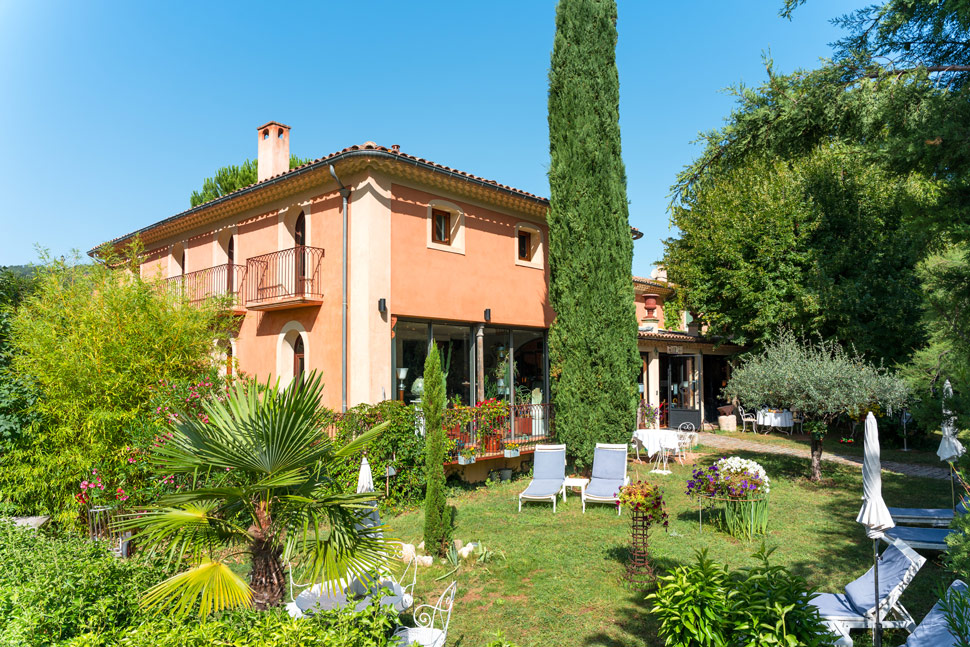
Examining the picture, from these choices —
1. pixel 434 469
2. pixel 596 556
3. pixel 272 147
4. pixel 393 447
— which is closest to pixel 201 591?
pixel 434 469

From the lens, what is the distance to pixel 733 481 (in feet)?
27.2

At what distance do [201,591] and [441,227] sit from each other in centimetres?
997

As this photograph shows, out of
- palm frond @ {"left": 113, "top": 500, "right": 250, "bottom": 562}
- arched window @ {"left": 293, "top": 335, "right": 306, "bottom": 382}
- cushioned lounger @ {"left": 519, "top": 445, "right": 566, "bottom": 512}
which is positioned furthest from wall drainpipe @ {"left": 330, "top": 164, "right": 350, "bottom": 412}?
palm frond @ {"left": 113, "top": 500, "right": 250, "bottom": 562}

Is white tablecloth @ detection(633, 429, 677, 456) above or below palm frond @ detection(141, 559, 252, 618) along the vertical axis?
below

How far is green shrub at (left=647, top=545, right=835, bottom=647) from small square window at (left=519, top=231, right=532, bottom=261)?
11693 millimetres

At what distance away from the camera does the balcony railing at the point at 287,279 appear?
12000mm

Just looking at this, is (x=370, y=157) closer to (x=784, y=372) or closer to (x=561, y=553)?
(x=561, y=553)

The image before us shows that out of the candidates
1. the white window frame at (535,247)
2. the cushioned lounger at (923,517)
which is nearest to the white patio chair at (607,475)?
the cushioned lounger at (923,517)

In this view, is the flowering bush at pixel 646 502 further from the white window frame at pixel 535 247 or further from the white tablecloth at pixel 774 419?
the white tablecloth at pixel 774 419

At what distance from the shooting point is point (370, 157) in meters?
10.8

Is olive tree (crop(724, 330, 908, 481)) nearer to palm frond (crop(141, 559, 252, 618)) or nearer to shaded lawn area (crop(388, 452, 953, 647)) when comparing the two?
shaded lawn area (crop(388, 452, 953, 647))

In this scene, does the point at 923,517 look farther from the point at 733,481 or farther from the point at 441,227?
the point at 441,227

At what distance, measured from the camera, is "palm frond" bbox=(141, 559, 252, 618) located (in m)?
3.62

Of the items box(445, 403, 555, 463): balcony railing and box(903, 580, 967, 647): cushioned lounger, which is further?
box(445, 403, 555, 463): balcony railing
